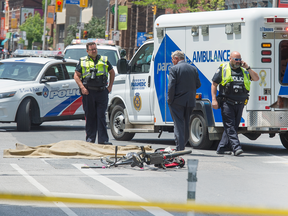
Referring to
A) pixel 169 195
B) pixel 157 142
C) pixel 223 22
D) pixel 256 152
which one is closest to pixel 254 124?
pixel 256 152

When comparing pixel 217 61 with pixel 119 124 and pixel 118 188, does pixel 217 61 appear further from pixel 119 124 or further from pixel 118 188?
pixel 118 188

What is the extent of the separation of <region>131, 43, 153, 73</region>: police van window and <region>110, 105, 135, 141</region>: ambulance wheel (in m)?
1.00

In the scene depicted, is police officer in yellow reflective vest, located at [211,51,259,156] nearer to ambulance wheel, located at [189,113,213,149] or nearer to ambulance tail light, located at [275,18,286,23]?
ambulance wheel, located at [189,113,213,149]

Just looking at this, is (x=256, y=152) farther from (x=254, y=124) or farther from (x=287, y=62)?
(x=287, y=62)

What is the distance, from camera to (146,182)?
24.0 ft

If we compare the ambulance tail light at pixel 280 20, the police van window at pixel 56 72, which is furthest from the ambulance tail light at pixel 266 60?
the police van window at pixel 56 72

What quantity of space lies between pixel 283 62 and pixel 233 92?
1.16 metres

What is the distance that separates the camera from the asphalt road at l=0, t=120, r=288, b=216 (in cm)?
604

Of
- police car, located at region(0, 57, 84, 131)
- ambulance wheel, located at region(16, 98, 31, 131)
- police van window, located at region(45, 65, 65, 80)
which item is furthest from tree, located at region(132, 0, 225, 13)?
ambulance wheel, located at region(16, 98, 31, 131)

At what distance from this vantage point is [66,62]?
15.4 m

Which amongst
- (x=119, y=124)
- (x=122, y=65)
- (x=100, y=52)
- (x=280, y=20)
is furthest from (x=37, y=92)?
(x=280, y=20)

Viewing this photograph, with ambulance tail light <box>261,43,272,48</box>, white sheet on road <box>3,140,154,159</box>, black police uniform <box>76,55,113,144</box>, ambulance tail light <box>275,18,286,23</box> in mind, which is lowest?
white sheet on road <box>3,140,154,159</box>

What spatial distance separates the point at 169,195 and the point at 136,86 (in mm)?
6001

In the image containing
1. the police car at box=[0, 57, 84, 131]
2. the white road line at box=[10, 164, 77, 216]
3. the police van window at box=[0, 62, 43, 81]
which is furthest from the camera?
the police van window at box=[0, 62, 43, 81]
